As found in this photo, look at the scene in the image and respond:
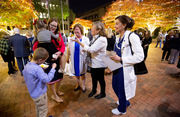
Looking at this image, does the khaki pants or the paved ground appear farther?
the paved ground

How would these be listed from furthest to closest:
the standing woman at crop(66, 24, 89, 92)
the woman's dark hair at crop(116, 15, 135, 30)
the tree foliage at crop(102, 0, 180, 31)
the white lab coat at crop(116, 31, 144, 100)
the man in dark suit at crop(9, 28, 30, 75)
Result: the tree foliage at crop(102, 0, 180, 31)
the man in dark suit at crop(9, 28, 30, 75)
the standing woman at crop(66, 24, 89, 92)
the woman's dark hair at crop(116, 15, 135, 30)
the white lab coat at crop(116, 31, 144, 100)

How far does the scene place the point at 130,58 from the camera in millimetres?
1399

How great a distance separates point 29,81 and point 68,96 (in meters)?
1.65

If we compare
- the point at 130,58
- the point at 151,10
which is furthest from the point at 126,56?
the point at 151,10

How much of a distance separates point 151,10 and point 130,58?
1371 centimetres

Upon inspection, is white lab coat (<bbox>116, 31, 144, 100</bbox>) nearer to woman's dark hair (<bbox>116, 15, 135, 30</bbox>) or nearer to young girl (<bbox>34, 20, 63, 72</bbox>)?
woman's dark hair (<bbox>116, 15, 135, 30</bbox>)

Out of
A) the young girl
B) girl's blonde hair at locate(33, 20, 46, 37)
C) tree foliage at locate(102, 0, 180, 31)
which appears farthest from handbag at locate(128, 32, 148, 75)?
tree foliage at locate(102, 0, 180, 31)

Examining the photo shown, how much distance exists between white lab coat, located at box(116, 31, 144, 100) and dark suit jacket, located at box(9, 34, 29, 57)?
4244 mm

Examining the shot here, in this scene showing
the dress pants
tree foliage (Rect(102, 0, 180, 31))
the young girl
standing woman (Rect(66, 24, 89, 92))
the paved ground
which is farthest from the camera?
tree foliage (Rect(102, 0, 180, 31))

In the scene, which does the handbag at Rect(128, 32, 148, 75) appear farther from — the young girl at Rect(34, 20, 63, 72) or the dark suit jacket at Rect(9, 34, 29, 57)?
the dark suit jacket at Rect(9, 34, 29, 57)

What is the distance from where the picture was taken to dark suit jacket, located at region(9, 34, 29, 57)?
3756mm

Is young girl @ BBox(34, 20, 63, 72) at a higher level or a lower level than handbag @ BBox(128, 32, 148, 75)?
→ higher

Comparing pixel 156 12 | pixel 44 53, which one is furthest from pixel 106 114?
pixel 156 12

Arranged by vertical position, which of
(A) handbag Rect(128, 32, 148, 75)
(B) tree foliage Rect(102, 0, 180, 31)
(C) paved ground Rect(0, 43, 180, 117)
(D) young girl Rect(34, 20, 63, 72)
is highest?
(B) tree foliage Rect(102, 0, 180, 31)
